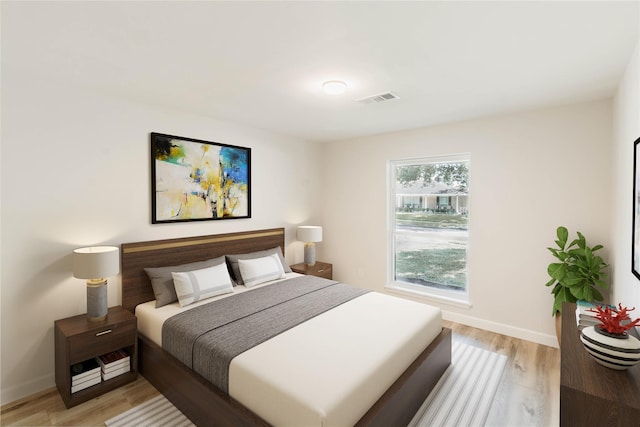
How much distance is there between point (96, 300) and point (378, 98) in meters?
2.99

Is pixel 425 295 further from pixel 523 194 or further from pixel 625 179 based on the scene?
pixel 625 179

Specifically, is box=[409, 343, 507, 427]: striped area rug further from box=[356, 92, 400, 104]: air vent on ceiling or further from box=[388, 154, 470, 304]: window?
box=[356, 92, 400, 104]: air vent on ceiling

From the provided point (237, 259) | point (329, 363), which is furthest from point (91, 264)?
point (329, 363)

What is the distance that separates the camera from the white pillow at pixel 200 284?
285 centimetres

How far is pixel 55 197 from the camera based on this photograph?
2531 millimetres

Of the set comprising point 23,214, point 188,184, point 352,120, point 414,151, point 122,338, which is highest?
point 352,120

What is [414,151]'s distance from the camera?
162 inches

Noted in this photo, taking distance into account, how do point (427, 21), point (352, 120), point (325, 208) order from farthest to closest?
point (325, 208) → point (352, 120) → point (427, 21)

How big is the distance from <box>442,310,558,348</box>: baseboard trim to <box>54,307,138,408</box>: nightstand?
11.5ft

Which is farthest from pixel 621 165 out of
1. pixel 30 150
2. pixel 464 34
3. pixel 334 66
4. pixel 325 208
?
pixel 30 150

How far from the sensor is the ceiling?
1565 mm

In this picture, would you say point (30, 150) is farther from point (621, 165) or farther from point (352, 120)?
point (621, 165)

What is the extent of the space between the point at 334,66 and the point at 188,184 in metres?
2.07

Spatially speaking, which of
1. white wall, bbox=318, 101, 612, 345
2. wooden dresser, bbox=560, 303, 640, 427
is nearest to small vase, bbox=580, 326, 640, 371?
wooden dresser, bbox=560, 303, 640, 427
